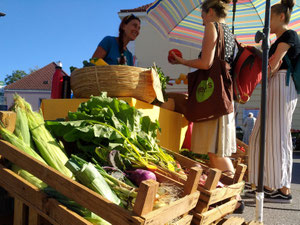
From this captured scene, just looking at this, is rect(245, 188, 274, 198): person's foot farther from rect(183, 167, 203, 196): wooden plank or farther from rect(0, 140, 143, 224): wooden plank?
rect(0, 140, 143, 224): wooden plank

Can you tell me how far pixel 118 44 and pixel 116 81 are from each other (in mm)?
1033

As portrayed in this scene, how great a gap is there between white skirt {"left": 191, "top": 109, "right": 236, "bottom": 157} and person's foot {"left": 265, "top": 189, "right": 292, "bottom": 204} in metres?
0.75

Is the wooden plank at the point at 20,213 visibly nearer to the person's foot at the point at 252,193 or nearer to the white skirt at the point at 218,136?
the white skirt at the point at 218,136

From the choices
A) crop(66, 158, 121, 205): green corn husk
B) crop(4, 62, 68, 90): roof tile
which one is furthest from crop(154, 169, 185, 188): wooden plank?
crop(4, 62, 68, 90): roof tile

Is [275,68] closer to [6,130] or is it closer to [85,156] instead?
[85,156]

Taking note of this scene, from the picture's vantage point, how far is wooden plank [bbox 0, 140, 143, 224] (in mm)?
1054

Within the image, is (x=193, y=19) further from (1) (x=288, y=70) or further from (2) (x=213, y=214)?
(2) (x=213, y=214)

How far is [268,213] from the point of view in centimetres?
249

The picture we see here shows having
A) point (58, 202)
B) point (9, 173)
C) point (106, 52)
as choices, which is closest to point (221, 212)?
point (58, 202)

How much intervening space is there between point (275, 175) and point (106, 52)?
220cm

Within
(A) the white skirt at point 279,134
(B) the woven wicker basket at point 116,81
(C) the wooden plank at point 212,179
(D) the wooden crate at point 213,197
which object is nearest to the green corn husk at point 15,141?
(D) the wooden crate at point 213,197

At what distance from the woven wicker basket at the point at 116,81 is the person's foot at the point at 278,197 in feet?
5.21

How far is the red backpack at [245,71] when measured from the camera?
2.50 m

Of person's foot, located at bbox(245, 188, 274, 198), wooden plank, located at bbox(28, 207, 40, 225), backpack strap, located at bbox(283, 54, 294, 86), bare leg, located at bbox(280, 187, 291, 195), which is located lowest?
person's foot, located at bbox(245, 188, 274, 198)
